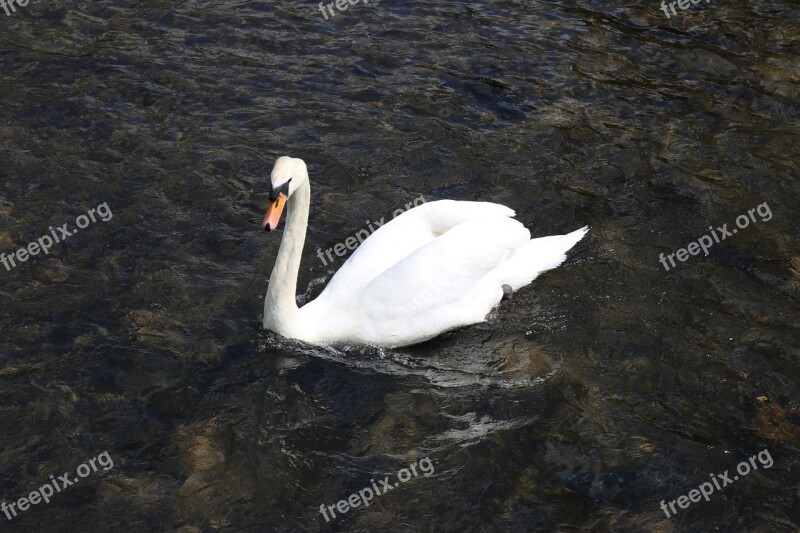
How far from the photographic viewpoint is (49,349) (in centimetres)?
744

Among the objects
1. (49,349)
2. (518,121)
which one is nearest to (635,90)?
(518,121)

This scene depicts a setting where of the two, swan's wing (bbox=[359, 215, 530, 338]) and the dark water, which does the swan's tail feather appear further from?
swan's wing (bbox=[359, 215, 530, 338])

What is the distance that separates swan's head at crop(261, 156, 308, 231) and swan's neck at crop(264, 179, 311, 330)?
1.05 ft

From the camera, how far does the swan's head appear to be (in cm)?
682

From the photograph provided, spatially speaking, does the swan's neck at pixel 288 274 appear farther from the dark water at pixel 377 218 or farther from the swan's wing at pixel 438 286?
the swan's wing at pixel 438 286

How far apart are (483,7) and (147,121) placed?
4.89 meters

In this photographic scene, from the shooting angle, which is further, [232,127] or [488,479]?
[232,127]

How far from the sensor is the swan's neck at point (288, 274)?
750cm

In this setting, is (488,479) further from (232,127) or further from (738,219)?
(232,127)

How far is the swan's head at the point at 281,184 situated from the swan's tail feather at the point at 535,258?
6.81ft

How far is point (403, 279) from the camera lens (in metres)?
7.60

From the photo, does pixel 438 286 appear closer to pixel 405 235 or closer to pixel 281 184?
pixel 405 235

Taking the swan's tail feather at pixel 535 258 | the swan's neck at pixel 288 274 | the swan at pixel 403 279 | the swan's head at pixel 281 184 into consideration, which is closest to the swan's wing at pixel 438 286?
the swan at pixel 403 279

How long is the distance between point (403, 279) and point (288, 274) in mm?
894
